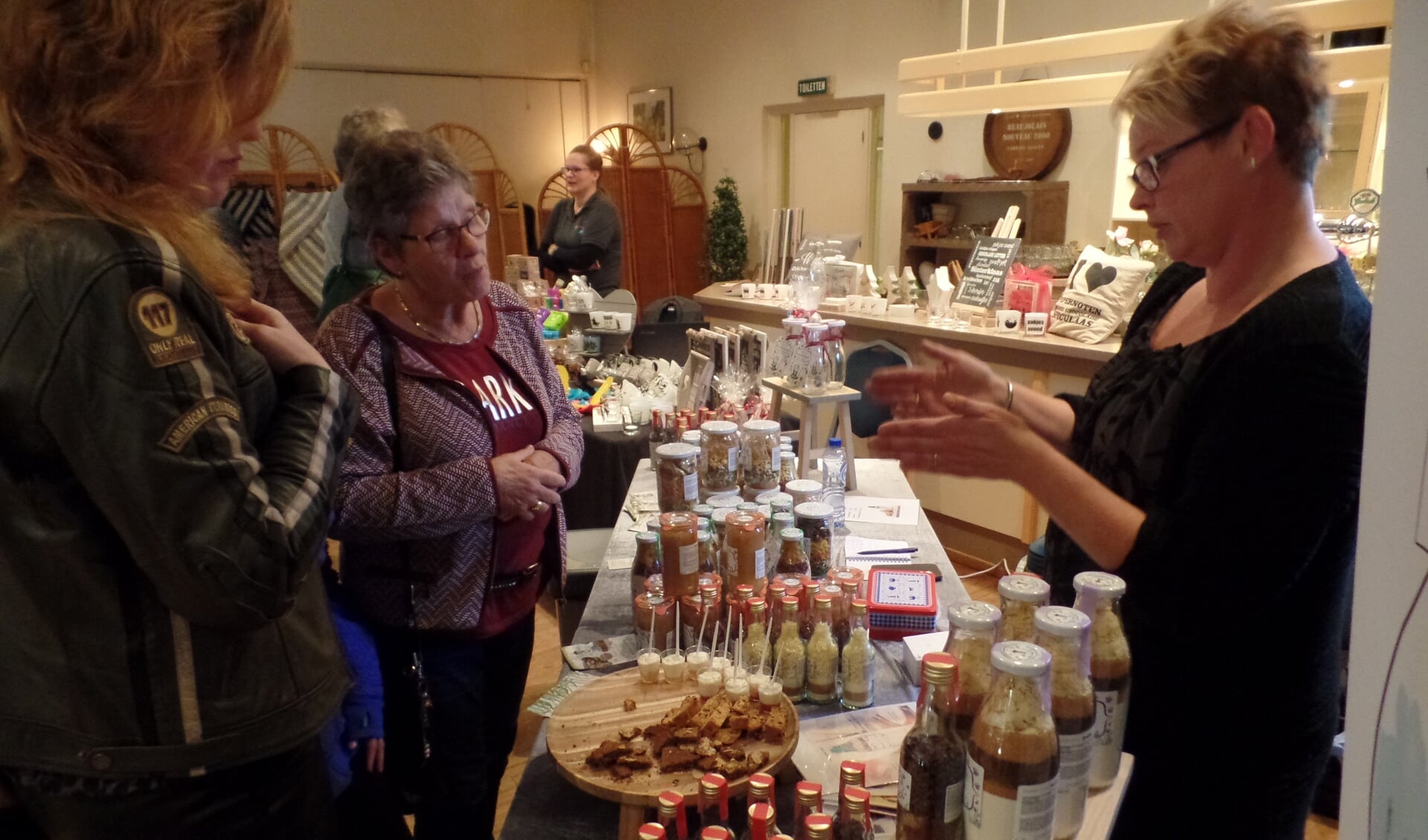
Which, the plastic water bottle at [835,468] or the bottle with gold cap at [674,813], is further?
the plastic water bottle at [835,468]

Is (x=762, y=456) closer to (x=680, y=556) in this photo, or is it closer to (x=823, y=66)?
(x=680, y=556)

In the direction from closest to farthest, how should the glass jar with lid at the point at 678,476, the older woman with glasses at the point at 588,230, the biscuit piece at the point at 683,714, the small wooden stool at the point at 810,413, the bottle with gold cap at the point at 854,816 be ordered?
the bottle with gold cap at the point at 854,816
the biscuit piece at the point at 683,714
the glass jar with lid at the point at 678,476
the small wooden stool at the point at 810,413
the older woman with glasses at the point at 588,230

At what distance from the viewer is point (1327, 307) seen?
106 cm

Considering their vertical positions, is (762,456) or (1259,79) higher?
(1259,79)

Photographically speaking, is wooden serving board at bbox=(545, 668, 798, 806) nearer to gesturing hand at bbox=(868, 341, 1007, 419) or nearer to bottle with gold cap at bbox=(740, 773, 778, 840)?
bottle with gold cap at bbox=(740, 773, 778, 840)

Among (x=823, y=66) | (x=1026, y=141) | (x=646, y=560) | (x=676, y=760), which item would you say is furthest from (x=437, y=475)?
(x=823, y=66)

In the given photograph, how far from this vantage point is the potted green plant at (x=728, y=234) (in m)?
7.21

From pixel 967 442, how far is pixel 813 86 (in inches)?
233

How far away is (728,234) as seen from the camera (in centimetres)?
720

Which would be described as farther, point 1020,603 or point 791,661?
point 791,661

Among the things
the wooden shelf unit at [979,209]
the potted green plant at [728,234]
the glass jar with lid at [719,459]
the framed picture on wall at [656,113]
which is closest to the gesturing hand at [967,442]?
the glass jar with lid at [719,459]

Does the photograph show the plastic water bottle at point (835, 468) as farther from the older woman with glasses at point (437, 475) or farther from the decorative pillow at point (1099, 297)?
the decorative pillow at point (1099, 297)

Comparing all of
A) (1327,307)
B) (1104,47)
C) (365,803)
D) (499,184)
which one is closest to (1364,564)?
(1327,307)

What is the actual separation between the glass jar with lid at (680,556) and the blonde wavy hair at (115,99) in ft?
3.06
